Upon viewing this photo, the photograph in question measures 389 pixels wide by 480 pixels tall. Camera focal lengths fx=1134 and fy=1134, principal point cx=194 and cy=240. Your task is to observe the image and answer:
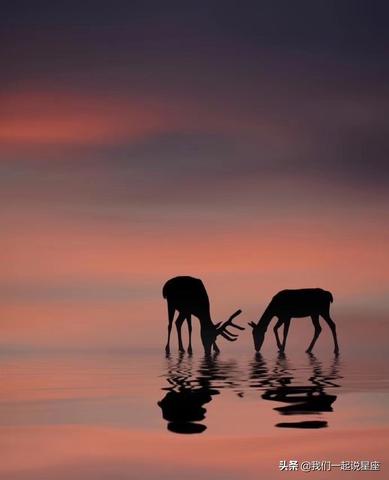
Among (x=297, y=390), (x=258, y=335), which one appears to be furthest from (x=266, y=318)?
(x=297, y=390)

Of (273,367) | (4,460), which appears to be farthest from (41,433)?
(273,367)

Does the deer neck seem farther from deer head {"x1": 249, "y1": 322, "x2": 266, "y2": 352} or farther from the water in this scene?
the water

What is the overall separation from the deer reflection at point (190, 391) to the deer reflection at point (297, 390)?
0.75 metres

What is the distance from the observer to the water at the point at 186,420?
13047 mm

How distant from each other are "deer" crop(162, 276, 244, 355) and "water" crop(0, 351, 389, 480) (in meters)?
8.56

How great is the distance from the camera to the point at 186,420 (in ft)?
53.2

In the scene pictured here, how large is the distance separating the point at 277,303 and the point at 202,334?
3437 mm

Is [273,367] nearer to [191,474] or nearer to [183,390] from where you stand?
[183,390]

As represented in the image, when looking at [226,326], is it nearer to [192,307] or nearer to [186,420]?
[192,307]

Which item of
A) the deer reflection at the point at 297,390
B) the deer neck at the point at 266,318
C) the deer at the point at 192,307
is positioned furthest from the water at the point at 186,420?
the deer neck at the point at 266,318

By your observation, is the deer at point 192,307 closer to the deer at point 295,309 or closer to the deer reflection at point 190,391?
the deer at point 295,309

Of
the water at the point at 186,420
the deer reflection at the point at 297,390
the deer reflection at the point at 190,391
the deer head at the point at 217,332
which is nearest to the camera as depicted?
the water at the point at 186,420

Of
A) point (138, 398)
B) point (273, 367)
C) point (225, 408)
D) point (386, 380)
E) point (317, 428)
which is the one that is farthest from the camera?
point (273, 367)

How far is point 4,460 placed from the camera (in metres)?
13.2
